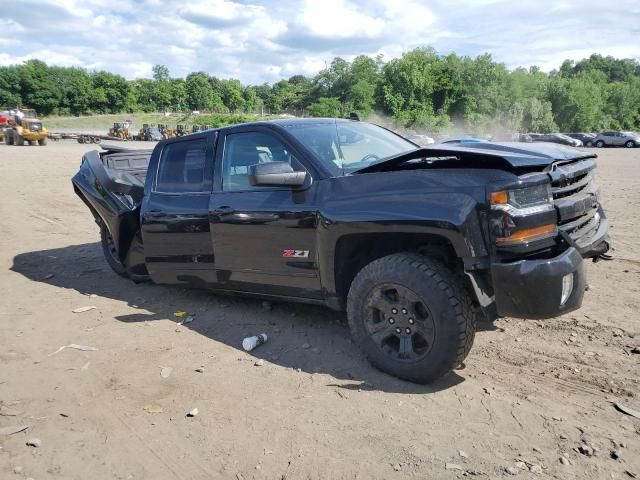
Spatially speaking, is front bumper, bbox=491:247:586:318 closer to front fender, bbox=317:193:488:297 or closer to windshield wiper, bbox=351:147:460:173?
front fender, bbox=317:193:488:297

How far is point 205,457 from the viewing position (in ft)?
9.46

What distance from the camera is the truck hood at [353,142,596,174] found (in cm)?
319

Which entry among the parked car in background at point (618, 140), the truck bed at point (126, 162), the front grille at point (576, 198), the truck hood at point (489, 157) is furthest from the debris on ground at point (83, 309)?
the parked car in background at point (618, 140)

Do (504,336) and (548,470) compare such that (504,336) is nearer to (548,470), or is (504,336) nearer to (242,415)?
(548,470)

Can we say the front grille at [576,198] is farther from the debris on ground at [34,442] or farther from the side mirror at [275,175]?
the debris on ground at [34,442]

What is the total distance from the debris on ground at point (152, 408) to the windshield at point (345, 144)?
2049 mm

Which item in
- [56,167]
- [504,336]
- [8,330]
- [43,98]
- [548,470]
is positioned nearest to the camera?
[548,470]

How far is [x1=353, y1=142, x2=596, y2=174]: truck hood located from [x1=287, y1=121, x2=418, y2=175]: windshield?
1.33 ft

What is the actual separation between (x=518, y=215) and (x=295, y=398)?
5.96 feet

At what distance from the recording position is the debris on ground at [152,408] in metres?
3.39

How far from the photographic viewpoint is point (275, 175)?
3.76 metres

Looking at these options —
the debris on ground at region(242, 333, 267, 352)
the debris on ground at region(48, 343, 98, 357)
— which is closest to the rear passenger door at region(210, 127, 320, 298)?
the debris on ground at region(242, 333, 267, 352)

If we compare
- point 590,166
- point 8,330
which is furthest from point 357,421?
point 8,330

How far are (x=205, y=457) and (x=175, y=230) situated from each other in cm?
253
